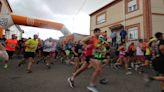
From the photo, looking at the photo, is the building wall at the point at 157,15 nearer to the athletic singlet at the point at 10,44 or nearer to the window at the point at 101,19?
the window at the point at 101,19

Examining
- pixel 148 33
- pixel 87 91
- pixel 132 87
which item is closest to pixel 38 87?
pixel 87 91

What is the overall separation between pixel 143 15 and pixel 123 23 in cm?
346

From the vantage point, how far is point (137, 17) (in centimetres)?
2167

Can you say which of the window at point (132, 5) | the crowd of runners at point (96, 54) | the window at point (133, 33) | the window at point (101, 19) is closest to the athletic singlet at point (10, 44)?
the crowd of runners at point (96, 54)

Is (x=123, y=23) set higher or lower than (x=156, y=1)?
lower

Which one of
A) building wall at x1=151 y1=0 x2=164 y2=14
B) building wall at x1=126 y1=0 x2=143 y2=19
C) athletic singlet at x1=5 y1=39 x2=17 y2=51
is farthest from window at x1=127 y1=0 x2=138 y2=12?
athletic singlet at x1=5 y1=39 x2=17 y2=51

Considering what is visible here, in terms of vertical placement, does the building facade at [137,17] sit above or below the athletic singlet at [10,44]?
above

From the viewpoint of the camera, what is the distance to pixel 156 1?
2138 centimetres

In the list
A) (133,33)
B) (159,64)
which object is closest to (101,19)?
(133,33)

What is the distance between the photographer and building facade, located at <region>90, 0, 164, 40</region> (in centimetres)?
2059

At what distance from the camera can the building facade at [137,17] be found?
20594 mm

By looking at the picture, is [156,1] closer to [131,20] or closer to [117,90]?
[131,20]

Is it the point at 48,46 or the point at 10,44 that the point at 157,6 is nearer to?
the point at 48,46

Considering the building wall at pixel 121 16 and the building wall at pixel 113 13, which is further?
the building wall at pixel 113 13
